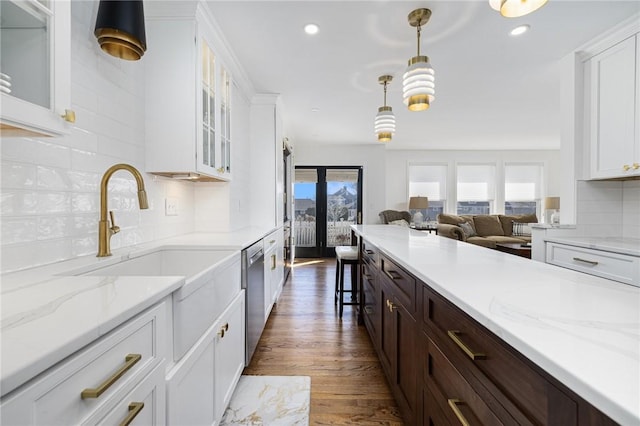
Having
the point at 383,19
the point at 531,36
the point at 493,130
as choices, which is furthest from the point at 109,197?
the point at 493,130

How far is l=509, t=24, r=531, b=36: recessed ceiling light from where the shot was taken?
214 cm

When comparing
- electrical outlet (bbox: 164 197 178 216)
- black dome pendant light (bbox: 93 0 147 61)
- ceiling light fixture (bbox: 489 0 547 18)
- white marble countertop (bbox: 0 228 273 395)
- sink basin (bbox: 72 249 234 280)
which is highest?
ceiling light fixture (bbox: 489 0 547 18)

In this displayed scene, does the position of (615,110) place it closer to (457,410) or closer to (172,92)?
(457,410)

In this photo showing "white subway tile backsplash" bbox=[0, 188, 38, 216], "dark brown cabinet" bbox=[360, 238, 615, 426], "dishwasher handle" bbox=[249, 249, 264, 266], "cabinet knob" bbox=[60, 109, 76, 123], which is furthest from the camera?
"dishwasher handle" bbox=[249, 249, 264, 266]

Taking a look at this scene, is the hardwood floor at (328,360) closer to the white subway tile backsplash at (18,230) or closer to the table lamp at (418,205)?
the white subway tile backsplash at (18,230)

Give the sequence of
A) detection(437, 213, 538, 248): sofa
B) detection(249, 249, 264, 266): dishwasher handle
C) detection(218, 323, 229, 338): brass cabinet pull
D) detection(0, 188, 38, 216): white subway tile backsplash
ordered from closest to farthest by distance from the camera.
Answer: detection(0, 188, 38, 216): white subway tile backsplash
detection(218, 323, 229, 338): brass cabinet pull
detection(249, 249, 264, 266): dishwasher handle
detection(437, 213, 538, 248): sofa

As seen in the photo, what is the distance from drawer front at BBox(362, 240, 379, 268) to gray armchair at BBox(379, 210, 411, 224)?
151 inches

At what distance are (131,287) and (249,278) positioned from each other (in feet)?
3.66

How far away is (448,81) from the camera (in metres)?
3.11

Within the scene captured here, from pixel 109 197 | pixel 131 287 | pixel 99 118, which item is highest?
pixel 99 118

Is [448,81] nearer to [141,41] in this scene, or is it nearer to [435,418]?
[141,41]

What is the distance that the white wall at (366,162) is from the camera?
6559mm

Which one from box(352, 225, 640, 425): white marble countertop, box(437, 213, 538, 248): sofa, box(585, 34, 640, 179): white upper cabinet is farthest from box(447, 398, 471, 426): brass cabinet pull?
box(437, 213, 538, 248): sofa

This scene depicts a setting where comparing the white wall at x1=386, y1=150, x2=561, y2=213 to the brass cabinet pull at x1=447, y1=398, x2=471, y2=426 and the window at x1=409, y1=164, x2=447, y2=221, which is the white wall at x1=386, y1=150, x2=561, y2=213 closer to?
the window at x1=409, y1=164, x2=447, y2=221
